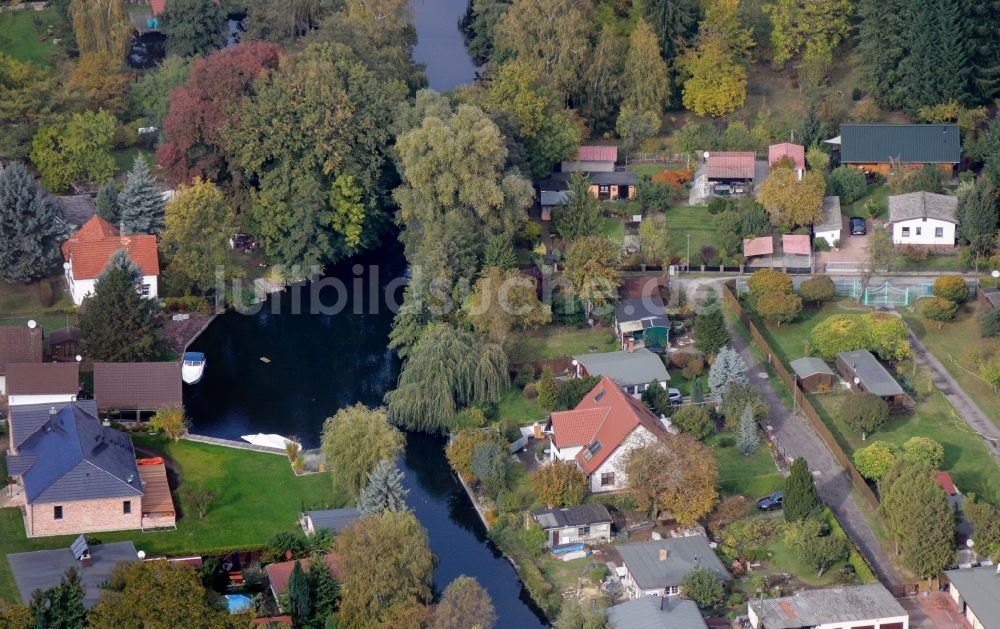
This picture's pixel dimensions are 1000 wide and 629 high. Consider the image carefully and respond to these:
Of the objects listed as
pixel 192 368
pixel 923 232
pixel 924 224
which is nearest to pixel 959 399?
pixel 923 232

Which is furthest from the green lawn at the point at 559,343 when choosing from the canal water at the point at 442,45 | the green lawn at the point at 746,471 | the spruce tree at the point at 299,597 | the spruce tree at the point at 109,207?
the canal water at the point at 442,45

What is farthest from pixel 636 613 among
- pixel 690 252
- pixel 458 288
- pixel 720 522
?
pixel 690 252

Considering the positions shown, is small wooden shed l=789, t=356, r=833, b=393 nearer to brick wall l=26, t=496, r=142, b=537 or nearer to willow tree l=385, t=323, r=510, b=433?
willow tree l=385, t=323, r=510, b=433

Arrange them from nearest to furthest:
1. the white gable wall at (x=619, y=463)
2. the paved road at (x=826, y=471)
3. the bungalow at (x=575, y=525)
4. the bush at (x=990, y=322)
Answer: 1. the paved road at (x=826, y=471)
2. the bungalow at (x=575, y=525)
3. the white gable wall at (x=619, y=463)
4. the bush at (x=990, y=322)

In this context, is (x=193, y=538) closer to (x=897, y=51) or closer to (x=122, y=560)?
(x=122, y=560)

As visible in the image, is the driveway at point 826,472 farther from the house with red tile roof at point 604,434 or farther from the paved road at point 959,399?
the paved road at point 959,399

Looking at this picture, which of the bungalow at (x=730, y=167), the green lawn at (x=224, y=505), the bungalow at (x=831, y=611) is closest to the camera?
the bungalow at (x=831, y=611)

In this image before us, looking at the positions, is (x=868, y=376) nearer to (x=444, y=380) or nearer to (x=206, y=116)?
(x=444, y=380)
